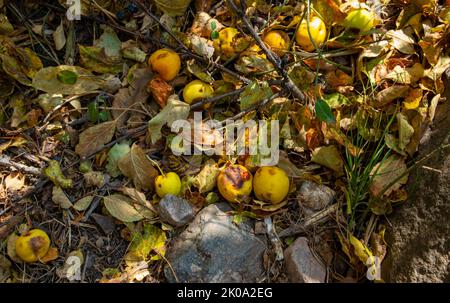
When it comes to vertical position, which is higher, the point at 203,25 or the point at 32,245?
→ the point at 203,25

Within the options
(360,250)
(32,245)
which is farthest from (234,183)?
(32,245)

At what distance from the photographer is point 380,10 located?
2.73 metres

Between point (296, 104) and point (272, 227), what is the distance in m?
0.68

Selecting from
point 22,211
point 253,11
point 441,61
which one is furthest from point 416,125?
point 22,211

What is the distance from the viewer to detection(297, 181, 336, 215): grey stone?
2.40 meters

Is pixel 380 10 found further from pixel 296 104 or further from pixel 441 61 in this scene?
pixel 296 104

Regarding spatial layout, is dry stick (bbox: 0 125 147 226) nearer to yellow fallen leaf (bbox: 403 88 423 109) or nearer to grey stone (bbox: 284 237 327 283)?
grey stone (bbox: 284 237 327 283)

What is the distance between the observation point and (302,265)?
2.24m

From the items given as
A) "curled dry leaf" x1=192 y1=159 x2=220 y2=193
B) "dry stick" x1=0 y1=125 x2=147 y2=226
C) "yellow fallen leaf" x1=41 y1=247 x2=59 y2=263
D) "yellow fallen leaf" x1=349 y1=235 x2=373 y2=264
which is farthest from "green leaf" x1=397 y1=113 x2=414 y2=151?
"yellow fallen leaf" x1=41 y1=247 x2=59 y2=263

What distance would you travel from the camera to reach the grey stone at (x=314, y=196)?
2.40 meters

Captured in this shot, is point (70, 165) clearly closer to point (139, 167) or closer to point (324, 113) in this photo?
point (139, 167)

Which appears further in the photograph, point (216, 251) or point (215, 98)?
point (215, 98)

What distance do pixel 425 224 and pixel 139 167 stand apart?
1433mm

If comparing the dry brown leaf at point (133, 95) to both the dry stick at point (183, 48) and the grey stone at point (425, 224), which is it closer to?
the dry stick at point (183, 48)
